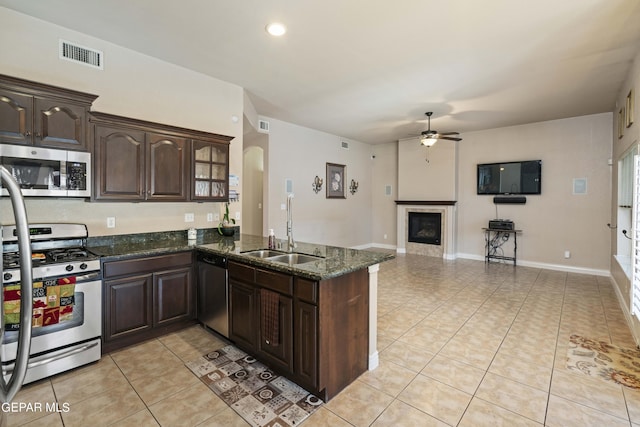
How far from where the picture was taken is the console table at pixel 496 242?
656 cm

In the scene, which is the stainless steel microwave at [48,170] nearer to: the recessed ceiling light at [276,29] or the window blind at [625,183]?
the recessed ceiling light at [276,29]

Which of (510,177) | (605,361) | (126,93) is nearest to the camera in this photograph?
(605,361)

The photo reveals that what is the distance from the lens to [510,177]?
21.3 feet

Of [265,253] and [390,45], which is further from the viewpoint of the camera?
[390,45]

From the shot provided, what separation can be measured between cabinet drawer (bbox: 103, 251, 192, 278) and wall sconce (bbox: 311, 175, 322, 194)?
412 cm

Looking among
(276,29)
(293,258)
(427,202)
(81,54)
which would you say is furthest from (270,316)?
(427,202)

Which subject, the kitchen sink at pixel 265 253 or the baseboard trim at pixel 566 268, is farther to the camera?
the baseboard trim at pixel 566 268

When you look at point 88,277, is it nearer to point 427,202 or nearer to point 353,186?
point 353,186

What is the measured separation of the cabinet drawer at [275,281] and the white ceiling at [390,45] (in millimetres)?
2269

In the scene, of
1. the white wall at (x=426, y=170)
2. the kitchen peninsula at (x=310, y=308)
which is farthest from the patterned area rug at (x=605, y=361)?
the white wall at (x=426, y=170)

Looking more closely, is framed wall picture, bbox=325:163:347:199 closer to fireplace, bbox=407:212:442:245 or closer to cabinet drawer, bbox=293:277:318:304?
fireplace, bbox=407:212:442:245

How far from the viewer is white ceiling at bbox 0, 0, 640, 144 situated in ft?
→ 8.65

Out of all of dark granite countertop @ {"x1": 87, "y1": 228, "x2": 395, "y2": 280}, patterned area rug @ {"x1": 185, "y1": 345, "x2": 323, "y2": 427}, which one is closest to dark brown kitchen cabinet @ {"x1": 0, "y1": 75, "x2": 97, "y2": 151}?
dark granite countertop @ {"x1": 87, "y1": 228, "x2": 395, "y2": 280}

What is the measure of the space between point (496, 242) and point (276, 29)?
20.9ft
